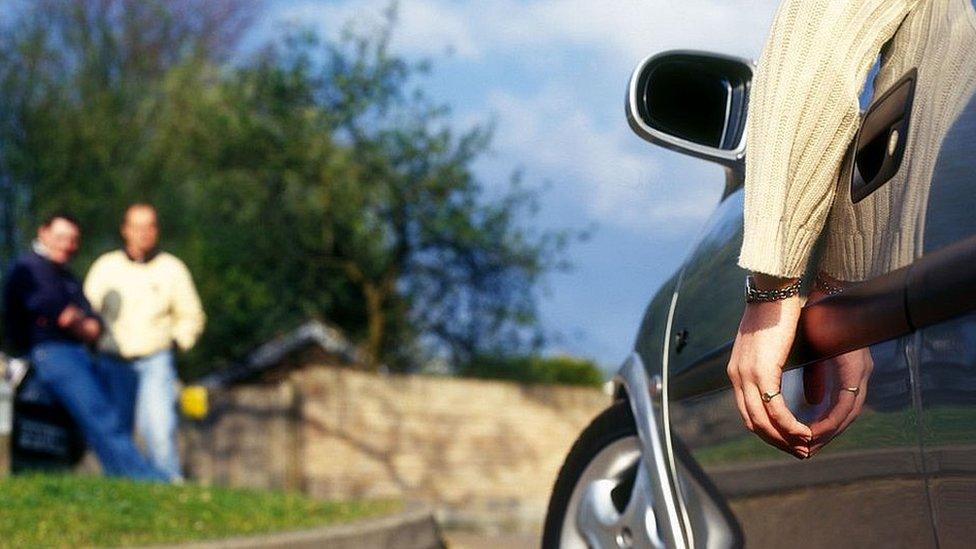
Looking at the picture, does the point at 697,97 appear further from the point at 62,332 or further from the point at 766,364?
the point at 62,332

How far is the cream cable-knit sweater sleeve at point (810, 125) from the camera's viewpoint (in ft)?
6.67

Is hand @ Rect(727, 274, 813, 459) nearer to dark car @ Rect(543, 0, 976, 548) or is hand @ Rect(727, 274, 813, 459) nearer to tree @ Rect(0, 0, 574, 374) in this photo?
dark car @ Rect(543, 0, 976, 548)

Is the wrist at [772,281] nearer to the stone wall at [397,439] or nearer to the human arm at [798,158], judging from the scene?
the human arm at [798,158]

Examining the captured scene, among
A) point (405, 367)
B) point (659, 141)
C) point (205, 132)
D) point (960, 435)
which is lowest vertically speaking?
point (405, 367)

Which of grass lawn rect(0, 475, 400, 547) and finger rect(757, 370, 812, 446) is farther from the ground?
finger rect(757, 370, 812, 446)

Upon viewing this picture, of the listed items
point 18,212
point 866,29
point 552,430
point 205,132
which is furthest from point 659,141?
point 18,212

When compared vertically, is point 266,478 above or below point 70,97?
below

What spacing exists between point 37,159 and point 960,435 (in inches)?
999

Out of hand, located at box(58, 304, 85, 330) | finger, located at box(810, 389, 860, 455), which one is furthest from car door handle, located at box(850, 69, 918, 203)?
hand, located at box(58, 304, 85, 330)

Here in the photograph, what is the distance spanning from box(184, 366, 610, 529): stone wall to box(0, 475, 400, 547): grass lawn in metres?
7.31

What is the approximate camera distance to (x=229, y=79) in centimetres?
2262

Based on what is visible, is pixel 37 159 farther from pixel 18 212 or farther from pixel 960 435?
pixel 960 435

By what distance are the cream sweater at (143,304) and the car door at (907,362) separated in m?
7.40

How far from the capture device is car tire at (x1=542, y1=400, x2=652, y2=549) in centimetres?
332
